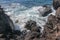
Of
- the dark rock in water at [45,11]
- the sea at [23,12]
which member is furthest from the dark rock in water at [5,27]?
the dark rock in water at [45,11]

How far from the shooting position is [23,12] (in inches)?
1184

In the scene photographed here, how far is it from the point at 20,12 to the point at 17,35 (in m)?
11.6

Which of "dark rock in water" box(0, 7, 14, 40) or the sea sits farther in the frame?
the sea

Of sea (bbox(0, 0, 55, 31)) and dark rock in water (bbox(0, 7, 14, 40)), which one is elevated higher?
sea (bbox(0, 0, 55, 31))

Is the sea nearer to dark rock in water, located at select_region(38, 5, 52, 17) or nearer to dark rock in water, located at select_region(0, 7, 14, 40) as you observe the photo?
dark rock in water, located at select_region(38, 5, 52, 17)

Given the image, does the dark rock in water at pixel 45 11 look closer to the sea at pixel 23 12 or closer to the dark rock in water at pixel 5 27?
the sea at pixel 23 12

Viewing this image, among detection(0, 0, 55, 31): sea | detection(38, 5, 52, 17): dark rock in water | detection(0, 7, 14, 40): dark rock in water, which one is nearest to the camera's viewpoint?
detection(0, 7, 14, 40): dark rock in water

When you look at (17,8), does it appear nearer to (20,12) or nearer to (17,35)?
(20,12)

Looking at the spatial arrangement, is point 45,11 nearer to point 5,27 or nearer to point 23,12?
point 23,12

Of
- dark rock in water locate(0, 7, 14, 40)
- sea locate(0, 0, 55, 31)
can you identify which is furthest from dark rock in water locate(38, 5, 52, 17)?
dark rock in water locate(0, 7, 14, 40)

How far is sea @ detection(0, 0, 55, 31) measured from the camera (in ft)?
81.1

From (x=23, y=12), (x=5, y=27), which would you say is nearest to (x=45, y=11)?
(x=23, y=12)

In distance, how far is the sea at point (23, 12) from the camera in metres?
24.7

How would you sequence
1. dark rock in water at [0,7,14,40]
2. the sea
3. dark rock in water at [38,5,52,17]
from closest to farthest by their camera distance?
dark rock in water at [0,7,14,40]
the sea
dark rock in water at [38,5,52,17]
